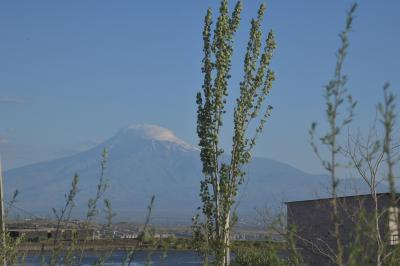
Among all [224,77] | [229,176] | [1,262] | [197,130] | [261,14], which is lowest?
[1,262]

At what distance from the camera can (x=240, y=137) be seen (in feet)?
63.3

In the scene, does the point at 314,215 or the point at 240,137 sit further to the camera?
the point at 314,215

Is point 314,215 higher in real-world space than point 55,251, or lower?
higher

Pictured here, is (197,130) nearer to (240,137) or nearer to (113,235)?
(240,137)

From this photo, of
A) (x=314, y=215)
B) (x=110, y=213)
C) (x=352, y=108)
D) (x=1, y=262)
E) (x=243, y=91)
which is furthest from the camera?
(x=314, y=215)

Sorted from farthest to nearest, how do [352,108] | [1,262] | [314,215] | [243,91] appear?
[314,215] < [243,91] < [1,262] < [352,108]

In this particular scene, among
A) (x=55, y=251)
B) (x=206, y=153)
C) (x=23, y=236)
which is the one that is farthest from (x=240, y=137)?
(x=55, y=251)

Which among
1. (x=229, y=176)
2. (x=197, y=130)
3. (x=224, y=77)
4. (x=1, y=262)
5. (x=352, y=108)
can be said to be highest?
(x=224, y=77)

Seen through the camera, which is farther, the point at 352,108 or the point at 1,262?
the point at 1,262

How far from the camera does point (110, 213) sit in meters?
6.73

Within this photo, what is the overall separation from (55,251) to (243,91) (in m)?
13.1

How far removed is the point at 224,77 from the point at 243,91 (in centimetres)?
57

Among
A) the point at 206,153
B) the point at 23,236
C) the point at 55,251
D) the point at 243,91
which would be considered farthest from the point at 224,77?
the point at 55,251

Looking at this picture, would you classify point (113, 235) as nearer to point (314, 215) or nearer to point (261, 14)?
point (261, 14)
